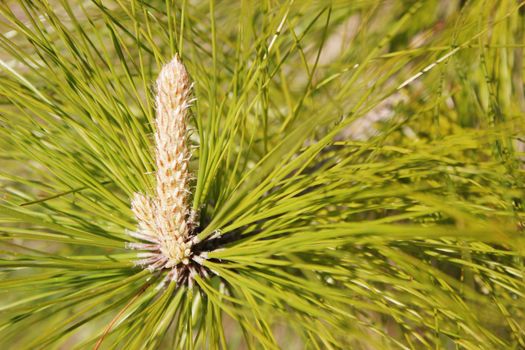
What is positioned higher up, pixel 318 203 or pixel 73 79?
pixel 73 79

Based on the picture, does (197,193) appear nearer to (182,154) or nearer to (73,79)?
(182,154)

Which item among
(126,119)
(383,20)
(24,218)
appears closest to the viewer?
(24,218)

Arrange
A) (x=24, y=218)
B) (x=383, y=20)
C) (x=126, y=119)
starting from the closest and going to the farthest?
(x=24, y=218) → (x=126, y=119) → (x=383, y=20)

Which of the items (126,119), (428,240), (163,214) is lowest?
(428,240)

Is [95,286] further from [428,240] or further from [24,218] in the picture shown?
[428,240]

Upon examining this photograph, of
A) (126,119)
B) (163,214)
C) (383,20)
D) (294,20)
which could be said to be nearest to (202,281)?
(163,214)

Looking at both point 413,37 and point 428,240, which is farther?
point 413,37

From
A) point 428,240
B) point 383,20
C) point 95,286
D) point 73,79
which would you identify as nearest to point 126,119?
point 73,79
